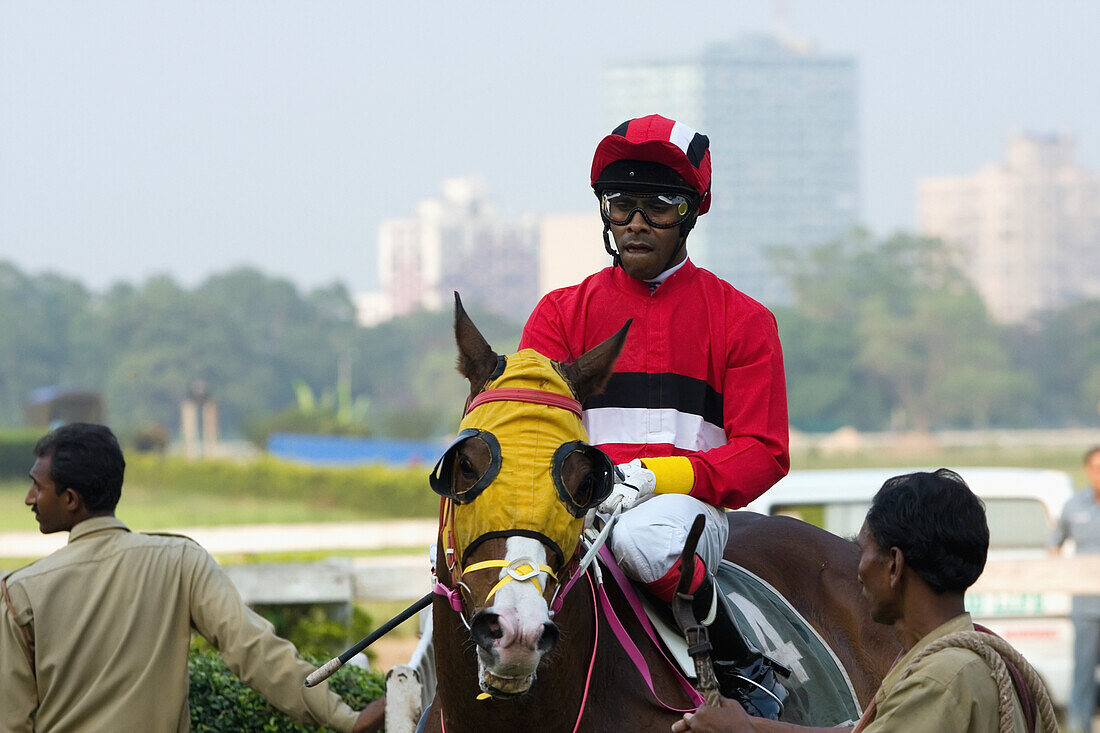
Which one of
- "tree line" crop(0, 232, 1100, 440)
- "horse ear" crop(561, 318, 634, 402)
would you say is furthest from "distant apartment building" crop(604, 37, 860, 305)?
"horse ear" crop(561, 318, 634, 402)

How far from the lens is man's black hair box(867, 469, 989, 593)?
95.3 inches

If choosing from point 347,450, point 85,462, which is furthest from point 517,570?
point 347,450

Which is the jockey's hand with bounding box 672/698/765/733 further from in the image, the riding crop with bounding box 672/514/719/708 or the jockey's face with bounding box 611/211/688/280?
the jockey's face with bounding box 611/211/688/280

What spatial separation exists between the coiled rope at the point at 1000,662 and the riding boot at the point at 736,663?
110cm

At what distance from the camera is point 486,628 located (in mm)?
2719

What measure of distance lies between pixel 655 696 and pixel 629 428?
2.42ft

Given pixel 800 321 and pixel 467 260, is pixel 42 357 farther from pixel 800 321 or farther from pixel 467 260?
pixel 467 260

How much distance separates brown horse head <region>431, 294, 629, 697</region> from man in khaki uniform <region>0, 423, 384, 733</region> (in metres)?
1.21

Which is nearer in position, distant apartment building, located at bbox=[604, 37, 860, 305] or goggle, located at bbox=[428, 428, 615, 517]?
goggle, located at bbox=[428, 428, 615, 517]

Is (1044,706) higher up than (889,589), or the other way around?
(889,589)

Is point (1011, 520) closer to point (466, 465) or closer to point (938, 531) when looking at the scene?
point (466, 465)

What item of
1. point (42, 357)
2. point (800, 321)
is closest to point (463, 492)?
point (800, 321)

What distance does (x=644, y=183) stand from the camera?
367cm

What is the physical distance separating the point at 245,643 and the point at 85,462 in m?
A: 0.69
